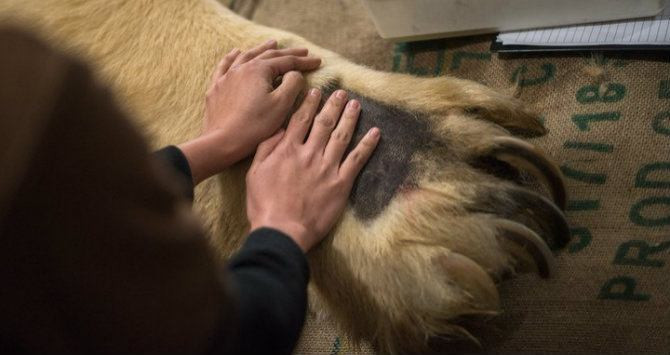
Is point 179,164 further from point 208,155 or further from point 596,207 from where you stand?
point 596,207

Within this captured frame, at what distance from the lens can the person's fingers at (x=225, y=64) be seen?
87 centimetres

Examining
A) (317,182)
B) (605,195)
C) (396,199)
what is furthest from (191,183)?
(605,195)

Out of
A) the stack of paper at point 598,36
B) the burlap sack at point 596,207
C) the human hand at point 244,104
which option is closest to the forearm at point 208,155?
the human hand at point 244,104

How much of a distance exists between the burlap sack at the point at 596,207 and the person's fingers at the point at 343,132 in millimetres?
255

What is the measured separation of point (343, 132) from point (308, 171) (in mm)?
67

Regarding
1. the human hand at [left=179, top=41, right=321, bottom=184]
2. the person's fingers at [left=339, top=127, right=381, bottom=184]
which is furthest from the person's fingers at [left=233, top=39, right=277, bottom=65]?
the person's fingers at [left=339, top=127, right=381, bottom=184]

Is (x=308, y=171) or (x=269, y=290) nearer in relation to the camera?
(x=269, y=290)

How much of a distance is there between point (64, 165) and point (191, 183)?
384 mm

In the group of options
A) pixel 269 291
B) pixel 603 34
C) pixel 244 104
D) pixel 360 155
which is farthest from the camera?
pixel 603 34

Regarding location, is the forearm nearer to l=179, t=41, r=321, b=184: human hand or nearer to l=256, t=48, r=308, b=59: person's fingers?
l=179, t=41, r=321, b=184: human hand

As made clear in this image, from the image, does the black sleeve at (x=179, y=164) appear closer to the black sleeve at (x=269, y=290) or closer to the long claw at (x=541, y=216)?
the black sleeve at (x=269, y=290)

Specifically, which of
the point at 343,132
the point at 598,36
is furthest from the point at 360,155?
the point at 598,36

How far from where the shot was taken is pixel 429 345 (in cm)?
68

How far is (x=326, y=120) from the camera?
0.77 meters
